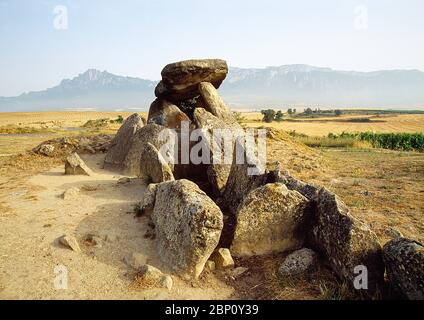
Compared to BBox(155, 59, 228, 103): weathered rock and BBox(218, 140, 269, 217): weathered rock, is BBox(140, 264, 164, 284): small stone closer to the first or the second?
BBox(218, 140, 269, 217): weathered rock

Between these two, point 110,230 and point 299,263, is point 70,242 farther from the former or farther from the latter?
point 299,263

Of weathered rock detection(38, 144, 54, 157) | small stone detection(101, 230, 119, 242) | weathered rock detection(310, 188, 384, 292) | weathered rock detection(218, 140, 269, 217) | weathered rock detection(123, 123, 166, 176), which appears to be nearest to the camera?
weathered rock detection(310, 188, 384, 292)

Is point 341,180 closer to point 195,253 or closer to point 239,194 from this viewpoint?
point 239,194

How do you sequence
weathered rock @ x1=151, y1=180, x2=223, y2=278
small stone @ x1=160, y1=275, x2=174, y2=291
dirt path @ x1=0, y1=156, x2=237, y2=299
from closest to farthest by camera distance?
dirt path @ x1=0, y1=156, x2=237, y2=299 → small stone @ x1=160, y1=275, x2=174, y2=291 → weathered rock @ x1=151, y1=180, x2=223, y2=278

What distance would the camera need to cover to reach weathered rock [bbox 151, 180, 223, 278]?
765 centimetres

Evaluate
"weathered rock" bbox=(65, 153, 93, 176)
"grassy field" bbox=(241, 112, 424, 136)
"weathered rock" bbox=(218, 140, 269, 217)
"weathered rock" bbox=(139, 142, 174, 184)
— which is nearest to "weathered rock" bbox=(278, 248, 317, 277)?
"weathered rock" bbox=(218, 140, 269, 217)

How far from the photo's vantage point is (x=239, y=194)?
10.6m

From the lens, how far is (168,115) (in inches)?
737

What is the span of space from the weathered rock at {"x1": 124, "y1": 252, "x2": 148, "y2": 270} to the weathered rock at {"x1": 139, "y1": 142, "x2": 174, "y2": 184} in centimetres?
385

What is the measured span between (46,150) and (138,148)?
5.95 m

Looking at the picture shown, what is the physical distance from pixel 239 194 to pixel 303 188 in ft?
6.05
